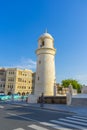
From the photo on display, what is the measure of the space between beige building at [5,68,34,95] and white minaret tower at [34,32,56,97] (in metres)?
55.5

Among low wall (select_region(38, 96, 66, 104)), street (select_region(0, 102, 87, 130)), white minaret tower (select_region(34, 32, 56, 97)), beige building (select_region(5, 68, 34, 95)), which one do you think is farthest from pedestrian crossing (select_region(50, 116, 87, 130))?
beige building (select_region(5, 68, 34, 95))

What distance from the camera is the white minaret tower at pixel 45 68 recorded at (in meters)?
37.2

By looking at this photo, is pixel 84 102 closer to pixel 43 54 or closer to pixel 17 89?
pixel 43 54

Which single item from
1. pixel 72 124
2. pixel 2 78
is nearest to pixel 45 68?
pixel 72 124

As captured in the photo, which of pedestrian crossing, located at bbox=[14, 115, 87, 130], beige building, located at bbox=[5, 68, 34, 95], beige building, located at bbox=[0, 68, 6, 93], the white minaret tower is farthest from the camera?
beige building, located at bbox=[0, 68, 6, 93]

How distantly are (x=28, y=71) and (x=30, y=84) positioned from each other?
720cm

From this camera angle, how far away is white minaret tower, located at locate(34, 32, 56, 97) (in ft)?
122

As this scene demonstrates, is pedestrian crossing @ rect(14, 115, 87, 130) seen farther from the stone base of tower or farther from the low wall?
the stone base of tower

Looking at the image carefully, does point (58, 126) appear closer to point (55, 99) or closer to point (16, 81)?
point (55, 99)

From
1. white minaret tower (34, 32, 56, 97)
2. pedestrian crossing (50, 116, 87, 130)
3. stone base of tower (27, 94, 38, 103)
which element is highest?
white minaret tower (34, 32, 56, 97)

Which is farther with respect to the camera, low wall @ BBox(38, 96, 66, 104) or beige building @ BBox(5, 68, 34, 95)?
beige building @ BBox(5, 68, 34, 95)

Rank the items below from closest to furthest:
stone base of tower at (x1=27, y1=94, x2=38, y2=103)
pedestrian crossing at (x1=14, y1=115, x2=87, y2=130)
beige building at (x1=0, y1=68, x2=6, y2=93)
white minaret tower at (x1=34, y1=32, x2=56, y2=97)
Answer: pedestrian crossing at (x1=14, y1=115, x2=87, y2=130) → stone base of tower at (x1=27, y1=94, x2=38, y2=103) → white minaret tower at (x1=34, y1=32, x2=56, y2=97) → beige building at (x1=0, y1=68, x2=6, y2=93)

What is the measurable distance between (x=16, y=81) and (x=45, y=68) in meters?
57.8

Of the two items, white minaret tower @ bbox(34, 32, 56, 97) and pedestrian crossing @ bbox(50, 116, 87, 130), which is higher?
white minaret tower @ bbox(34, 32, 56, 97)
